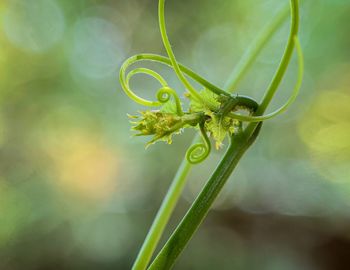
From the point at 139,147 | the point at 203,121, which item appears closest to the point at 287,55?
the point at 203,121

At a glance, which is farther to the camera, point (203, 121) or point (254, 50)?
point (254, 50)

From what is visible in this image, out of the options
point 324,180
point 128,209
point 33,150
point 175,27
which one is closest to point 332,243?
point 324,180

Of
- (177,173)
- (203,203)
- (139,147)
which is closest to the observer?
(203,203)

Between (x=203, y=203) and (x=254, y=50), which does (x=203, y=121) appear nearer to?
(x=203, y=203)

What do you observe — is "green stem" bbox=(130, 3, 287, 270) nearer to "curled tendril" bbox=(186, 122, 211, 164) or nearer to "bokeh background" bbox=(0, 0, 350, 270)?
"curled tendril" bbox=(186, 122, 211, 164)

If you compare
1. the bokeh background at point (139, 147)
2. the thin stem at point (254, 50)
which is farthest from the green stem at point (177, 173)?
the bokeh background at point (139, 147)

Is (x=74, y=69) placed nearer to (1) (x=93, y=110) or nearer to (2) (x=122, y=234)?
(1) (x=93, y=110)

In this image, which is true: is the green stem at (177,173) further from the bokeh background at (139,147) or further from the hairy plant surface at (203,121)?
the bokeh background at (139,147)
